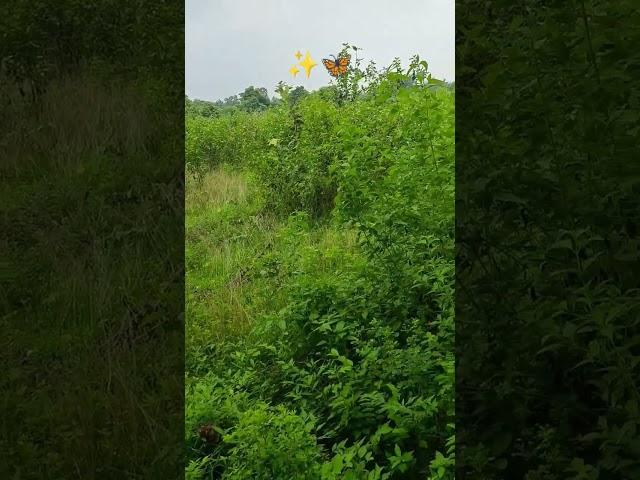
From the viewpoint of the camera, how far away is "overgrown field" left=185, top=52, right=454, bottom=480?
2.63 meters

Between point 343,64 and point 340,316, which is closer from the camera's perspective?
point 340,316

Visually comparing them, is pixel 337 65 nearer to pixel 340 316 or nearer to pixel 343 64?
pixel 343 64

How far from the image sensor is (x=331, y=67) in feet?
17.0

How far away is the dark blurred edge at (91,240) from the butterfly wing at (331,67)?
1.09 metres

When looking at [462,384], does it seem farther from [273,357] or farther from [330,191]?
[330,191]

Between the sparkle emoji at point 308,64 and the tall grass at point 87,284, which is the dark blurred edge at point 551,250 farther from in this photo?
the sparkle emoji at point 308,64

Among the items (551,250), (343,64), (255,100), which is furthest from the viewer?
(255,100)

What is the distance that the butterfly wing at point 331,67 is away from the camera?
5.09 meters

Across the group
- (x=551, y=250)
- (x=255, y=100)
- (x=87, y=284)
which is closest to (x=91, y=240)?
(x=87, y=284)

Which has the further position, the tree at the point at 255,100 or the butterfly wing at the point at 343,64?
the tree at the point at 255,100

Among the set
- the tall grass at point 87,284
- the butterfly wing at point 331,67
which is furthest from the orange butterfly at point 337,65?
the tall grass at point 87,284

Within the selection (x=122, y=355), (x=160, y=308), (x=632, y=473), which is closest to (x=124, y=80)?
(x=160, y=308)

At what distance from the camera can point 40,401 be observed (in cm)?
269

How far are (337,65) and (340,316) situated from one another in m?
2.45
